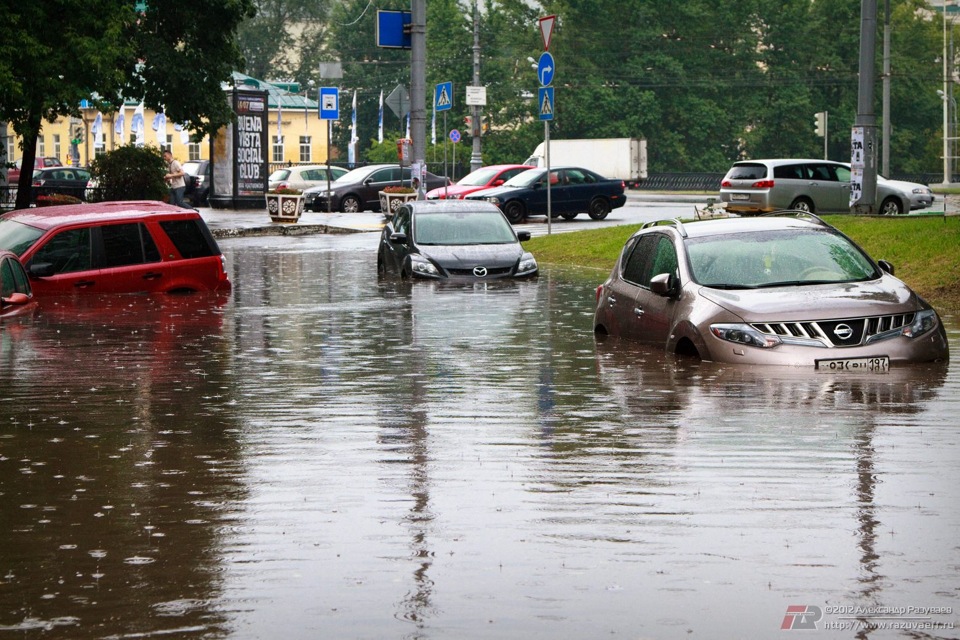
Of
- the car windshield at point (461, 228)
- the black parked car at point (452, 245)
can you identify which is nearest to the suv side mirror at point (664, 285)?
the black parked car at point (452, 245)

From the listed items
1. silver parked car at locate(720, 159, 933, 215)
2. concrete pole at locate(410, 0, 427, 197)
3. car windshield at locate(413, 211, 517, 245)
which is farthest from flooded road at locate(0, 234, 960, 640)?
silver parked car at locate(720, 159, 933, 215)

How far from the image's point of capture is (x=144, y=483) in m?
→ 8.18

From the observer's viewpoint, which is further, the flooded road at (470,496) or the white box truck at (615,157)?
the white box truck at (615,157)

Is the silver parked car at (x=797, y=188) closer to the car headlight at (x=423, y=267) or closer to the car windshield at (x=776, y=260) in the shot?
the car headlight at (x=423, y=267)

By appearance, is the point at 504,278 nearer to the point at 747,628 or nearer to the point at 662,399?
the point at 662,399

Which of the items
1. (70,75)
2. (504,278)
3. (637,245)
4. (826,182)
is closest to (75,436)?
(637,245)

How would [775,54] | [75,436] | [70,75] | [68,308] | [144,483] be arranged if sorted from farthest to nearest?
1. [775,54]
2. [70,75]
3. [68,308]
4. [75,436]
5. [144,483]

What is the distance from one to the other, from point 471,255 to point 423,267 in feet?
2.41

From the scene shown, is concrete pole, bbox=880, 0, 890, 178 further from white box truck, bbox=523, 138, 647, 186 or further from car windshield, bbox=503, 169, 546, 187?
white box truck, bbox=523, 138, 647, 186

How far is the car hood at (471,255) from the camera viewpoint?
2345 cm

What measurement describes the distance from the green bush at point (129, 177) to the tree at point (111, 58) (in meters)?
2.07

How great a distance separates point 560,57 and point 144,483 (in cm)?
8529

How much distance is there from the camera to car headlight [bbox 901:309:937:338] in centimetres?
1220

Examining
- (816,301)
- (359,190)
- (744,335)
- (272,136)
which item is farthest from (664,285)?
(272,136)
